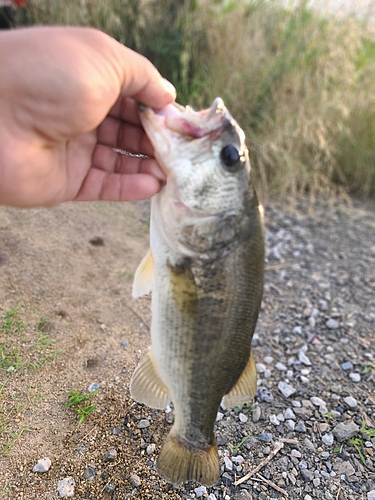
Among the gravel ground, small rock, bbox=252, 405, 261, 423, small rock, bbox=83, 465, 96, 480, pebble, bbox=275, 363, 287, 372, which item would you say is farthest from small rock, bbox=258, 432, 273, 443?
small rock, bbox=83, 465, 96, 480

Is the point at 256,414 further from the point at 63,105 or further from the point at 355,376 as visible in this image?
the point at 63,105

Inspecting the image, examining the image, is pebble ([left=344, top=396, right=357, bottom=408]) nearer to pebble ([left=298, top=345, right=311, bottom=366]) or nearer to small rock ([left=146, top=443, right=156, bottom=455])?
pebble ([left=298, top=345, right=311, bottom=366])

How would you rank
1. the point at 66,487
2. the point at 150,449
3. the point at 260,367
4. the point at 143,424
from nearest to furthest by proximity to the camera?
the point at 66,487, the point at 150,449, the point at 143,424, the point at 260,367

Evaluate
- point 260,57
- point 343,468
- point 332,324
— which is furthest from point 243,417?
point 260,57

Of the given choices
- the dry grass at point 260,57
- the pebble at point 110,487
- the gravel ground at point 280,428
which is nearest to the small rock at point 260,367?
the gravel ground at point 280,428

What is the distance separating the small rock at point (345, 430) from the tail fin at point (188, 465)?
4.47 feet

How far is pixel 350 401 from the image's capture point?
10.6 ft

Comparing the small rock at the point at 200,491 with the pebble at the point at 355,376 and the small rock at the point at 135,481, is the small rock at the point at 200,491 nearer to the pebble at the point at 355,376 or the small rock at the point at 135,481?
the small rock at the point at 135,481

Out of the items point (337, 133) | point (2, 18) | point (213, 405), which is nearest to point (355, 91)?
point (337, 133)

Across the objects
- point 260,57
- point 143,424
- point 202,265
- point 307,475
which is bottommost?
point 307,475

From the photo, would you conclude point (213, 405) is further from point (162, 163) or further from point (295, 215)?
point (295, 215)

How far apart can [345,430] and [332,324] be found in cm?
122

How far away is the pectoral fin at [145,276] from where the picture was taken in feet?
6.28

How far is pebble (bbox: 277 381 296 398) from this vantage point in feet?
10.6
